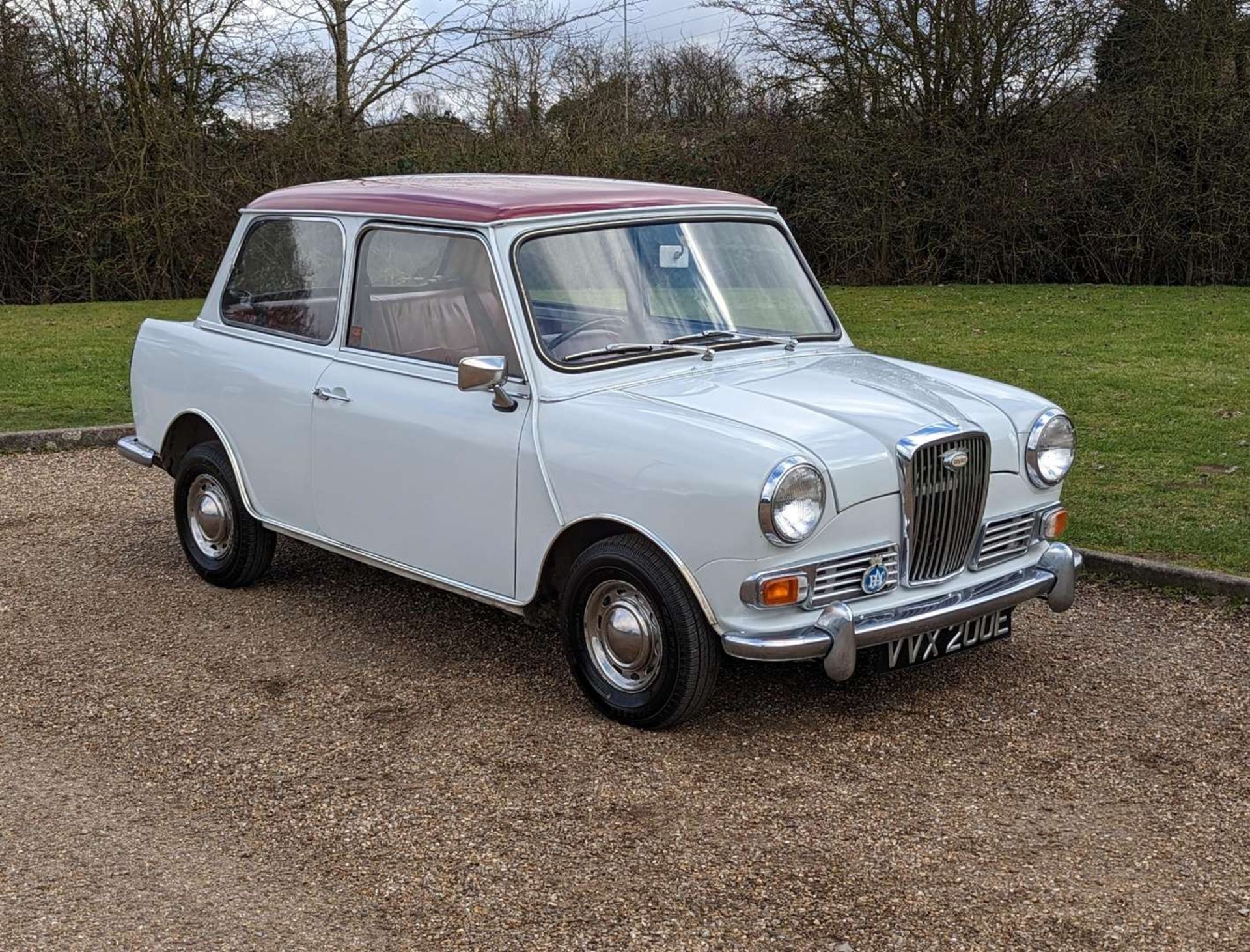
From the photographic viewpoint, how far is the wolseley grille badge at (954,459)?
4598 mm

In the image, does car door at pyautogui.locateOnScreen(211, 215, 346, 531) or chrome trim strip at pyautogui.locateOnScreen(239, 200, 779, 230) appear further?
car door at pyautogui.locateOnScreen(211, 215, 346, 531)

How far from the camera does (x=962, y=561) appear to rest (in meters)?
4.80

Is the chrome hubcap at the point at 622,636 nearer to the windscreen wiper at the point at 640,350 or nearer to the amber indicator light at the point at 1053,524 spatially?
the windscreen wiper at the point at 640,350

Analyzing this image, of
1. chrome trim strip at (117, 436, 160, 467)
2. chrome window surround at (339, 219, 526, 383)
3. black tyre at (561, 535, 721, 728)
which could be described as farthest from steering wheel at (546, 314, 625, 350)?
chrome trim strip at (117, 436, 160, 467)

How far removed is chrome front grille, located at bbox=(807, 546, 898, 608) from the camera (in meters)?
4.38

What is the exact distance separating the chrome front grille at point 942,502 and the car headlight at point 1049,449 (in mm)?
273

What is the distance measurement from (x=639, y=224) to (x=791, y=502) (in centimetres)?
158

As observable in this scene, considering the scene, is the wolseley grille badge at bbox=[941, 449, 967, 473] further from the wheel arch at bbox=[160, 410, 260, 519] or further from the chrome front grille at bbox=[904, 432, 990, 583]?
the wheel arch at bbox=[160, 410, 260, 519]

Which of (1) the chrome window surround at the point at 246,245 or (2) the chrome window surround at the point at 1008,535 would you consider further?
(1) the chrome window surround at the point at 246,245

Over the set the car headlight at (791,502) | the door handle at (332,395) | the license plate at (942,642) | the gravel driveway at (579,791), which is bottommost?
the gravel driveway at (579,791)

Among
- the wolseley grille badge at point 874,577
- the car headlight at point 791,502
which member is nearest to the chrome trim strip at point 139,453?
the car headlight at point 791,502

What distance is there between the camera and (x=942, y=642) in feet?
15.4

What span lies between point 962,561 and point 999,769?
2.49 ft

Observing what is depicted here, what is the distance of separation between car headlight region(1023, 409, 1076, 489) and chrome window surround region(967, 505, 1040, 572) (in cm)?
12
